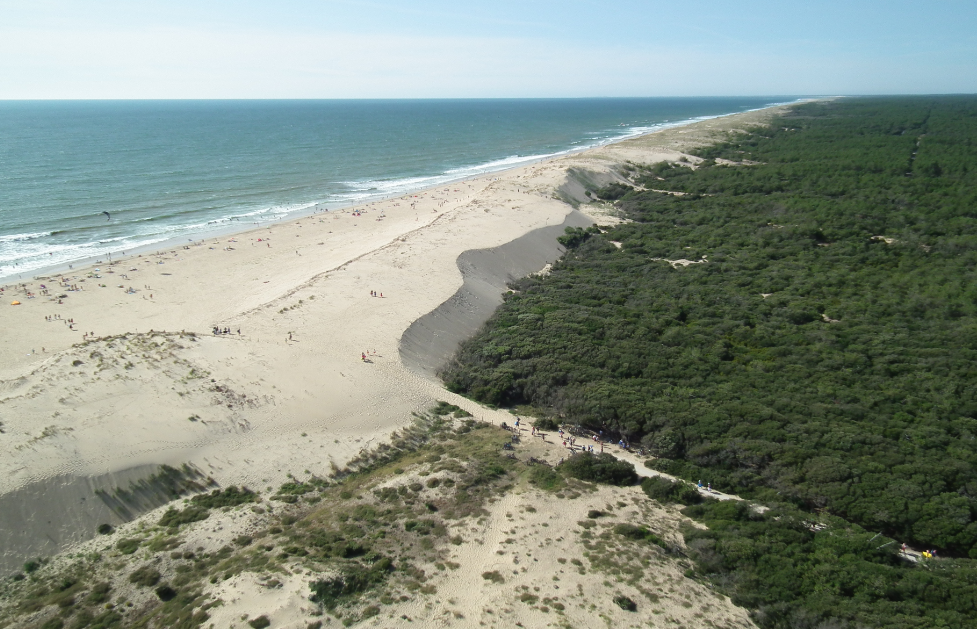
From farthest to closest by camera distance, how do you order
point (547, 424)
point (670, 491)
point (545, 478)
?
point (547, 424)
point (545, 478)
point (670, 491)

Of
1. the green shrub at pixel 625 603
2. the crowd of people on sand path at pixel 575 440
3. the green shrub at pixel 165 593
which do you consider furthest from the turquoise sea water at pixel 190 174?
the green shrub at pixel 625 603

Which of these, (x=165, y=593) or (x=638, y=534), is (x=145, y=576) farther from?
(x=638, y=534)

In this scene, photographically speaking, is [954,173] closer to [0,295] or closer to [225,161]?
[0,295]

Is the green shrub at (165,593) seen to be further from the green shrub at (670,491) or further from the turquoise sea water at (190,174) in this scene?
the turquoise sea water at (190,174)

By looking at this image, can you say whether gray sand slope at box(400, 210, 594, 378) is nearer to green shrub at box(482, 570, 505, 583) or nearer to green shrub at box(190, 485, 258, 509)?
green shrub at box(190, 485, 258, 509)

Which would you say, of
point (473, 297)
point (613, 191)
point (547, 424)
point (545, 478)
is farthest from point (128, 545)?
point (613, 191)

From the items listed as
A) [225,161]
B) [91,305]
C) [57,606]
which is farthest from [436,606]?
[225,161]
